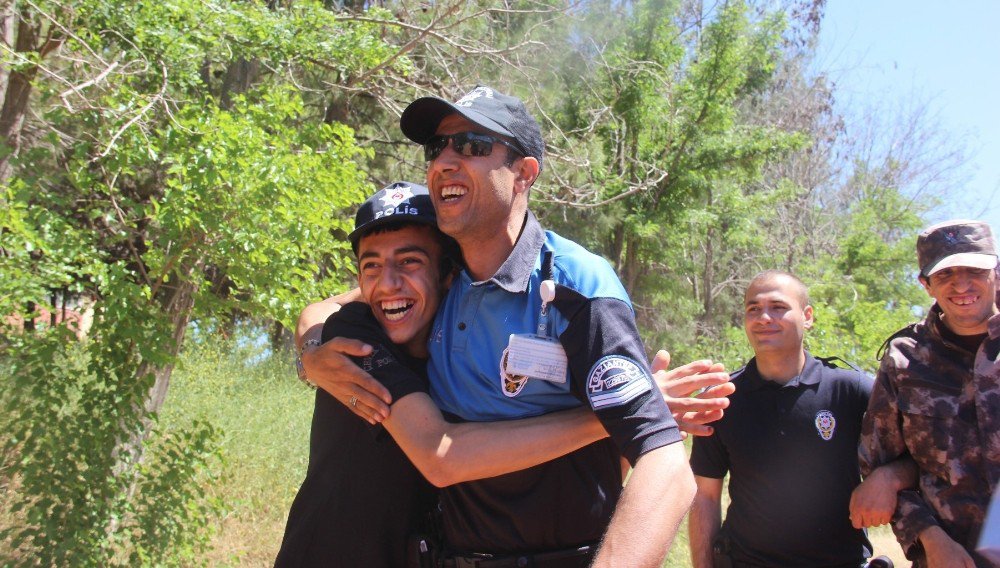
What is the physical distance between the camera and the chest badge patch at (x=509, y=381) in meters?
2.19

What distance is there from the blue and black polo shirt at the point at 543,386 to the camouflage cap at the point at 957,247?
1.87 metres

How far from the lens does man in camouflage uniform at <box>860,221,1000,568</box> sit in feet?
10.2

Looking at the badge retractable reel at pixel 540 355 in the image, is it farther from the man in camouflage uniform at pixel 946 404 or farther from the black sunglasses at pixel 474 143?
the man in camouflage uniform at pixel 946 404

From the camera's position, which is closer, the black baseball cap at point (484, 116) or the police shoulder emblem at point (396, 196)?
the black baseball cap at point (484, 116)

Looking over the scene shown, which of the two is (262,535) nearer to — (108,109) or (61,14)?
(108,109)

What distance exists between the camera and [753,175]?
19.0 metres

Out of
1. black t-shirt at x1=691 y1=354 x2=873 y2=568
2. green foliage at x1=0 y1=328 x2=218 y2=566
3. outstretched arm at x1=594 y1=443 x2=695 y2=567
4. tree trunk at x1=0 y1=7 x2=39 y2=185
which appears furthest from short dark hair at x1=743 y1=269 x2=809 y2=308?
tree trunk at x1=0 y1=7 x2=39 y2=185

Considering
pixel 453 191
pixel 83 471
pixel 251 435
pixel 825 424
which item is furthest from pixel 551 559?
pixel 251 435

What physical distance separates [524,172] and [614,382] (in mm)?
734

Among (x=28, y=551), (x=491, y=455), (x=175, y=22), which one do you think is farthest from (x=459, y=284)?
(x=175, y=22)

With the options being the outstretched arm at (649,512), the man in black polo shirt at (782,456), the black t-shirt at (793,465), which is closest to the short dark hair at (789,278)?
the man in black polo shirt at (782,456)

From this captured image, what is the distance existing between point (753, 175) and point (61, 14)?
15.7m

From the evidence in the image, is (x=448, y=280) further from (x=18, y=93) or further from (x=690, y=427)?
(x=18, y=93)

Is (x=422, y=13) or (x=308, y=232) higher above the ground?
(x=422, y=13)
